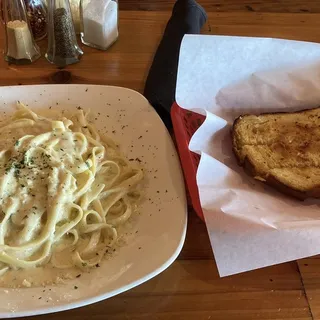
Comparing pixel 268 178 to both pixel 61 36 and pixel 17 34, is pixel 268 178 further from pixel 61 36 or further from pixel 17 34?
pixel 17 34

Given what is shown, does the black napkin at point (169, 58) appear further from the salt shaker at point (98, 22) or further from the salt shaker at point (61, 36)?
the salt shaker at point (61, 36)

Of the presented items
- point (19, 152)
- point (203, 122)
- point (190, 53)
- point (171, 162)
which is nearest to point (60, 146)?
point (19, 152)

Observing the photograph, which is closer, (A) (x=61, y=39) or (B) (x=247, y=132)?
(B) (x=247, y=132)

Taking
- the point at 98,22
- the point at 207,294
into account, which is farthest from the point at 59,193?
the point at 98,22

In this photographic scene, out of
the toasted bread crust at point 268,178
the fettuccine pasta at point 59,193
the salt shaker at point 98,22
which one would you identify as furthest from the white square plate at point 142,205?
the salt shaker at point 98,22

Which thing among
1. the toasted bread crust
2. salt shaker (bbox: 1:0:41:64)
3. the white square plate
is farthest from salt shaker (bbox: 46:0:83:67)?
the toasted bread crust

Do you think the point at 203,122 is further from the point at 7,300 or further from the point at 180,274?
the point at 7,300
